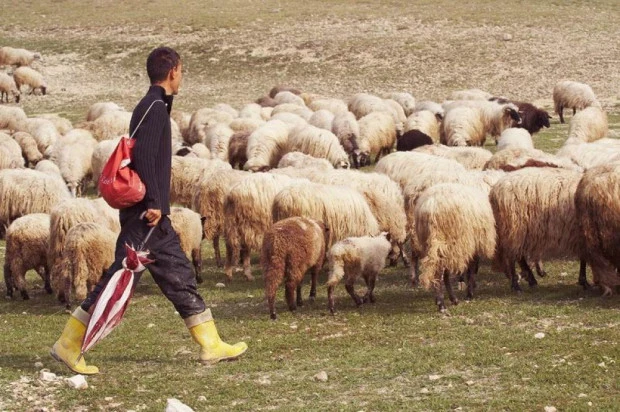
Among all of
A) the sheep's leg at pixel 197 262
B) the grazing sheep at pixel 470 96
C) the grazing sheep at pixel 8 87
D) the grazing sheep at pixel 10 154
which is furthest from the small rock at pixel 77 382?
the grazing sheep at pixel 8 87

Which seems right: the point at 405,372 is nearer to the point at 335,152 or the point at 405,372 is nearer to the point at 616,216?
the point at 616,216

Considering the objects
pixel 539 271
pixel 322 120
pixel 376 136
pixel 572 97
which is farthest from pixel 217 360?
pixel 572 97

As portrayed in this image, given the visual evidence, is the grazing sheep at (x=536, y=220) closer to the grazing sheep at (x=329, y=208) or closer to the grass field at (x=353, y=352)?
the grass field at (x=353, y=352)

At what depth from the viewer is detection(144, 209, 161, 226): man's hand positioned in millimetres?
6992

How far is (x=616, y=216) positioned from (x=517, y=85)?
25.0m

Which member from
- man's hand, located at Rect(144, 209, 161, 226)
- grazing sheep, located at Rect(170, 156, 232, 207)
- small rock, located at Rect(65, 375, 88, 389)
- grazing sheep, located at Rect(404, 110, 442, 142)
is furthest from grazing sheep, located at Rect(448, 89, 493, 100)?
small rock, located at Rect(65, 375, 88, 389)

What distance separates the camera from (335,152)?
18.4 metres

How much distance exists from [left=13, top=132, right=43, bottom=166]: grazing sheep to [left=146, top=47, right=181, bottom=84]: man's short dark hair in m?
14.0

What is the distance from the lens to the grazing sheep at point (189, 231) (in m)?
11.5

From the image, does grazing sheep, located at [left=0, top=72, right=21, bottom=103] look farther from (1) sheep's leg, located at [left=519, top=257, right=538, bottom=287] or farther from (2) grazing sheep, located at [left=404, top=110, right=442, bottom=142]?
(1) sheep's leg, located at [left=519, top=257, right=538, bottom=287]

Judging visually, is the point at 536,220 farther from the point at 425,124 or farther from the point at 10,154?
the point at 425,124

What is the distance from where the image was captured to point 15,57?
137ft

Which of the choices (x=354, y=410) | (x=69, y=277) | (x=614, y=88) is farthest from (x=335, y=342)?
(x=614, y=88)

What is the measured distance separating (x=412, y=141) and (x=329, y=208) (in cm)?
924
